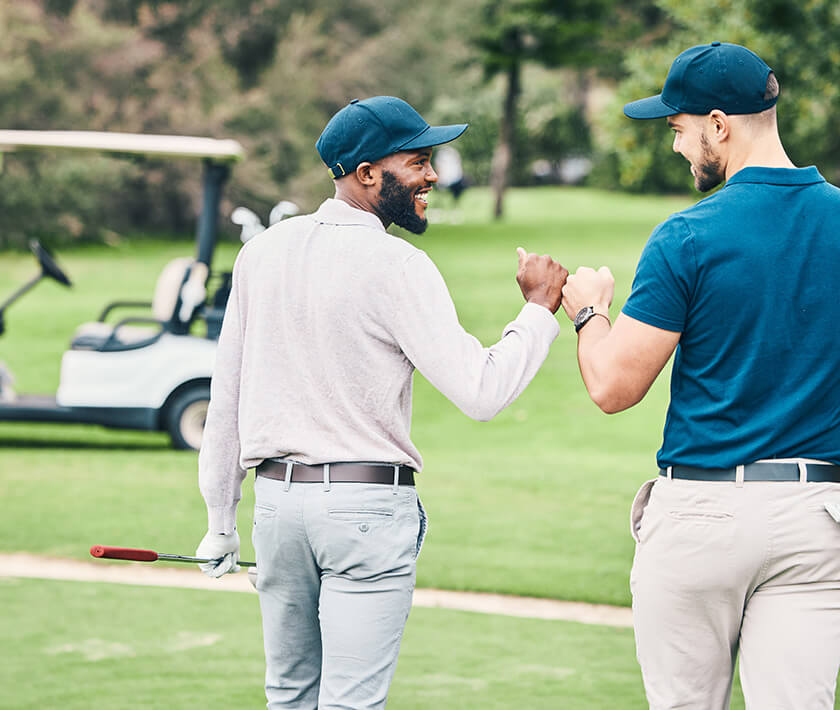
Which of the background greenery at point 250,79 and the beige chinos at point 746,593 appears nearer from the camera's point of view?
the beige chinos at point 746,593

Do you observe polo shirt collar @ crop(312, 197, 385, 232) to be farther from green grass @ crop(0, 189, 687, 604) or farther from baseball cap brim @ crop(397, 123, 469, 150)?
green grass @ crop(0, 189, 687, 604)

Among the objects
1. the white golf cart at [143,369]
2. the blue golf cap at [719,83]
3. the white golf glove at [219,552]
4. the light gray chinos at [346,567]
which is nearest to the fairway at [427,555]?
the white golf cart at [143,369]

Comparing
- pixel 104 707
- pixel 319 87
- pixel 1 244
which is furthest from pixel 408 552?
pixel 319 87

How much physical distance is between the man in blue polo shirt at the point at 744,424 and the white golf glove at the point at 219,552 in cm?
101

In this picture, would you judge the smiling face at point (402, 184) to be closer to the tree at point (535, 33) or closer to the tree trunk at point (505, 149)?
the tree at point (535, 33)

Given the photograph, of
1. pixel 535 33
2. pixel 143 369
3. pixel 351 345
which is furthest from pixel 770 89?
pixel 535 33

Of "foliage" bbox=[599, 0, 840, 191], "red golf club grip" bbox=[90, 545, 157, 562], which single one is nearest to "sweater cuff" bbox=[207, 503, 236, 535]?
"red golf club grip" bbox=[90, 545, 157, 562]

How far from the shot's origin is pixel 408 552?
275cm

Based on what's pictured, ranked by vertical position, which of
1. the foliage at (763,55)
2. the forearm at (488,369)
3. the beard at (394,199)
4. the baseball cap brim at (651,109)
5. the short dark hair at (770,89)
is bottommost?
the forearm at (488,369)

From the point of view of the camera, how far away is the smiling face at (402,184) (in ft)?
9.33

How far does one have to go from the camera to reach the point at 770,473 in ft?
8.29

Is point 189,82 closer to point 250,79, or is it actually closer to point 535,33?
point 250,79

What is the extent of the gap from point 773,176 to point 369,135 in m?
0.84

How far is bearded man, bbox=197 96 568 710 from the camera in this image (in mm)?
2660
